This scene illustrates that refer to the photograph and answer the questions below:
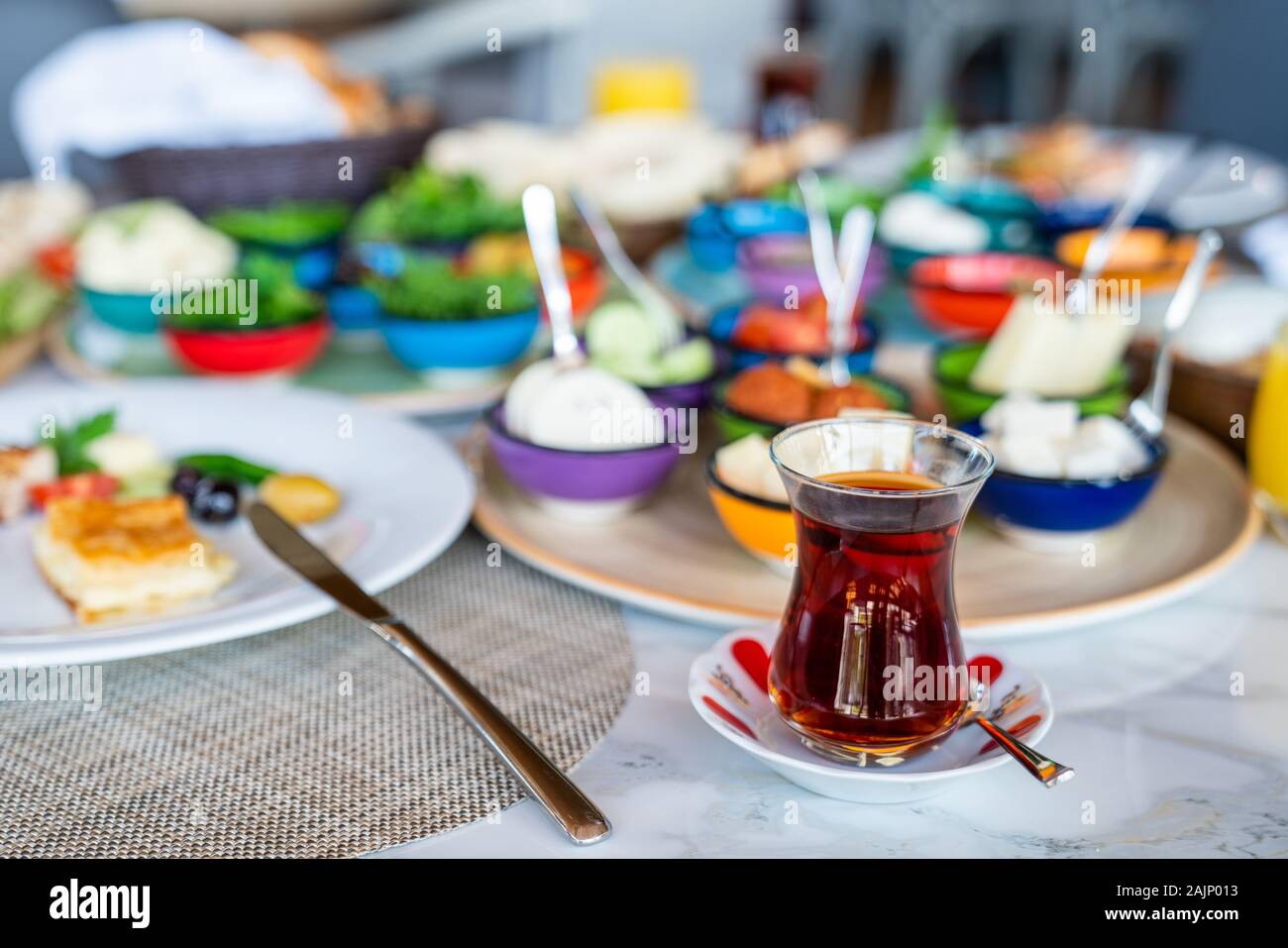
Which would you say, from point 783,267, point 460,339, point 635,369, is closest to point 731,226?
point 783,267

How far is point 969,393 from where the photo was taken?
1311 millimetres

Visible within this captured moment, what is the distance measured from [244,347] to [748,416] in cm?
71

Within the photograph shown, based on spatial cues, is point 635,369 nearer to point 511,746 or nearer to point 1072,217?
point 511,746

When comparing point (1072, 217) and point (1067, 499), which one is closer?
point (1067, 499)

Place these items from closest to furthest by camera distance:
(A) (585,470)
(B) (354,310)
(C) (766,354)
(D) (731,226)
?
1. (A) (585,470)
2. (C) (766,354)
3. (B) (354,310)
4. (D) (731,226)

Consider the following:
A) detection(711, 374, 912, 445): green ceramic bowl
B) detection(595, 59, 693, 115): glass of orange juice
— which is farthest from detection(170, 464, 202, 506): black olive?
detection(595, 59, 693, 115): glass of orange juice

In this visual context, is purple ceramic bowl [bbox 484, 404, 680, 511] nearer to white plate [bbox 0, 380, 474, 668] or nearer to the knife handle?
white plate [bbox 0, 380, 474, 668]

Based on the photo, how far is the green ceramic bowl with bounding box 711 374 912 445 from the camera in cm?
119

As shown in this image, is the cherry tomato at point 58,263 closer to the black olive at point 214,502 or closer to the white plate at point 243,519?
the white plate at point 243,519

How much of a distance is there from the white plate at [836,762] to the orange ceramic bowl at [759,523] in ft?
0.63

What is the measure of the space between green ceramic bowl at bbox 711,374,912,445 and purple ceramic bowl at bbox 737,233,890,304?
48cm

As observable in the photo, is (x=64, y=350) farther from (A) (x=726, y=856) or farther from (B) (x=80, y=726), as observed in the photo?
(A) (x=726, y=856)

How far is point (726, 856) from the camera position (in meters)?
0.75

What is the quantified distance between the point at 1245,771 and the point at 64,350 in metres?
1.59
